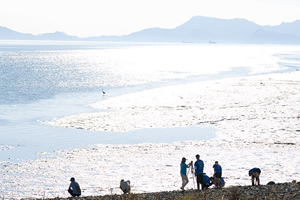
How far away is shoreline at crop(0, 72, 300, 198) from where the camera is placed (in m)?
22.5

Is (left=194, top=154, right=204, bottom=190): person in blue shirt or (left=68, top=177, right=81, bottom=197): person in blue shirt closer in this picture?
(left=194, top=154, right=204, bottom=190): person in blue shirt

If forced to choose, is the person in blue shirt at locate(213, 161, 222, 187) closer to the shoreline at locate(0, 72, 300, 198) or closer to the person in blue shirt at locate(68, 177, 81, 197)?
the shoreline at locate(0, 72, 300, 198)

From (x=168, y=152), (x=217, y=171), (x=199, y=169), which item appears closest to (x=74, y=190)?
(x=199, y=169)

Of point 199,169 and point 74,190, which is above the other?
point 199,169

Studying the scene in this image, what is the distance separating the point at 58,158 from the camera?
2792 centimetres

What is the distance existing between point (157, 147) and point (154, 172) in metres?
6.64

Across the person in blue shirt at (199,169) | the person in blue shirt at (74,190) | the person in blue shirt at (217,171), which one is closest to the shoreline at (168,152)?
the person in blue shirt at (74,190)

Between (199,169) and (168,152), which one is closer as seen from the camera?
(199,169)

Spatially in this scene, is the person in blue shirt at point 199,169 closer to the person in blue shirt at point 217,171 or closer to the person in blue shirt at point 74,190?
the person in blue shirt at point 217,171

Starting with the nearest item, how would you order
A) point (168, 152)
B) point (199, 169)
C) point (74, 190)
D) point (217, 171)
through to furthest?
point (199, 169)
point (74, 190)
point (217, 171)
point (168, 152)

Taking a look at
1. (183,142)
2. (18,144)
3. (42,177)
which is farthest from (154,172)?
(18,144)

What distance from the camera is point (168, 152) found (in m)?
29.3

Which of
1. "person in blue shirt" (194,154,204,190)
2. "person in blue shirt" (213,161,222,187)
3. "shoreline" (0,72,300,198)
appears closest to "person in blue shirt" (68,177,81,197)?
"shoreline" (0,72,300,198)

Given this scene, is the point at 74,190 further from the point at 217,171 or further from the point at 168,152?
the point at 168,152
